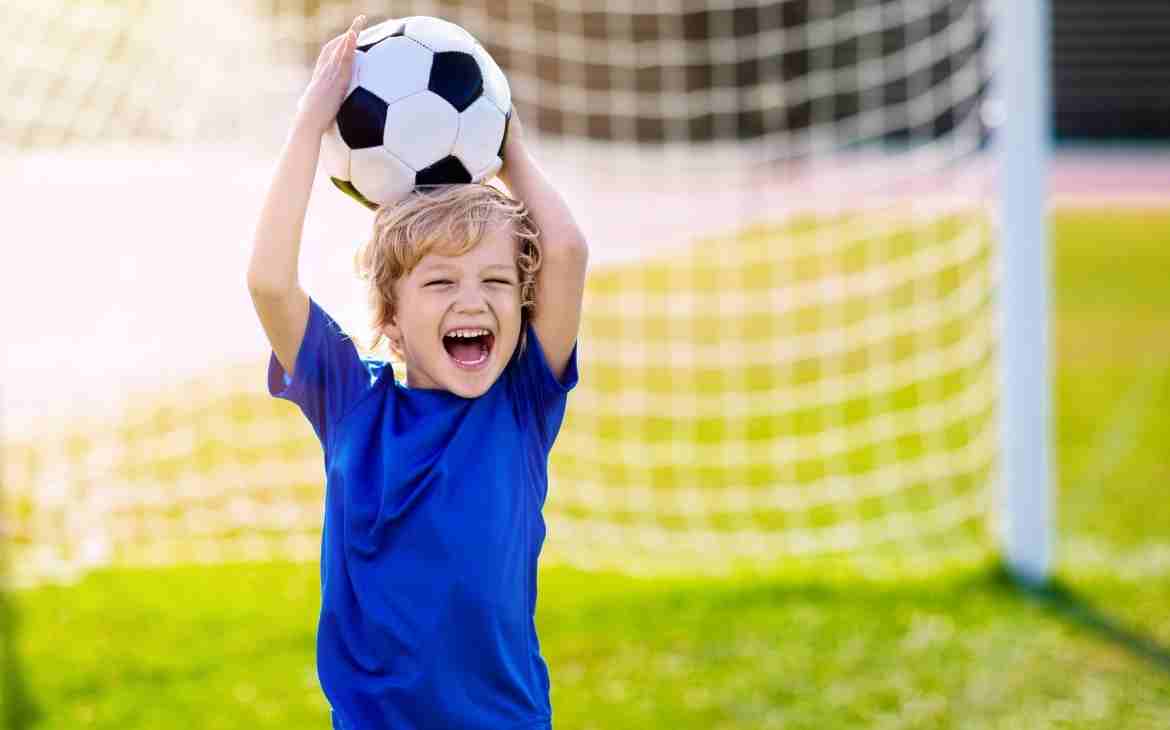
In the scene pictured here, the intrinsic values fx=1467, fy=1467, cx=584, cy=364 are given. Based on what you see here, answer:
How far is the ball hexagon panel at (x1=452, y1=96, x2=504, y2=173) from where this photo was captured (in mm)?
2102

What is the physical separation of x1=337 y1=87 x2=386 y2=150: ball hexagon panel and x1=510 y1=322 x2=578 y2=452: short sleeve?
35 centimetres

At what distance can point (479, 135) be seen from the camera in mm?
2105

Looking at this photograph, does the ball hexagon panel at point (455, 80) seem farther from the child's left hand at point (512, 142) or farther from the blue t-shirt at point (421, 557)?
the blue t-shirt at point (421, 557)

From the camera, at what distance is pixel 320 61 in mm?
2102

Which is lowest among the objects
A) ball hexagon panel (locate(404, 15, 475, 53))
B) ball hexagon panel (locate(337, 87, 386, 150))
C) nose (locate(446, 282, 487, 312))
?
nose (locate(446, 282, 487, 312))

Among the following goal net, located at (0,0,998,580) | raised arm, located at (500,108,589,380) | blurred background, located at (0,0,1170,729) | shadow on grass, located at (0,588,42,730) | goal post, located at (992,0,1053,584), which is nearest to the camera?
raised arm, located at (500,108,589,380)

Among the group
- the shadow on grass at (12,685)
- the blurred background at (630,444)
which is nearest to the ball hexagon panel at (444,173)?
the blurred background at (630,444)

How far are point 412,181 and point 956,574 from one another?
9.64ft

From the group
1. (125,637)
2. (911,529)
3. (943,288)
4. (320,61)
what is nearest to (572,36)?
(943,288)

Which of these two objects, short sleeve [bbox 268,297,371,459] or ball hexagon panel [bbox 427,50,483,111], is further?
ball hexagon panel [bbox 427,50,483,111]

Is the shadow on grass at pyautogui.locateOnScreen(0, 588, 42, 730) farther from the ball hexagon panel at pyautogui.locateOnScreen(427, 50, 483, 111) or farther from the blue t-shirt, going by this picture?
the ball hexagon panel at pyautogui.locateOnScreen(427, 50, 483, 111)

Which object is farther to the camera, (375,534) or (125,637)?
(125,637)

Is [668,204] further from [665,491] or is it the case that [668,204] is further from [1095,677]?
[1095,677]

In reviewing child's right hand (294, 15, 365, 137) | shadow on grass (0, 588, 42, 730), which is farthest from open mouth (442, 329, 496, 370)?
shadow on grass (0, 588, 42, 730)
